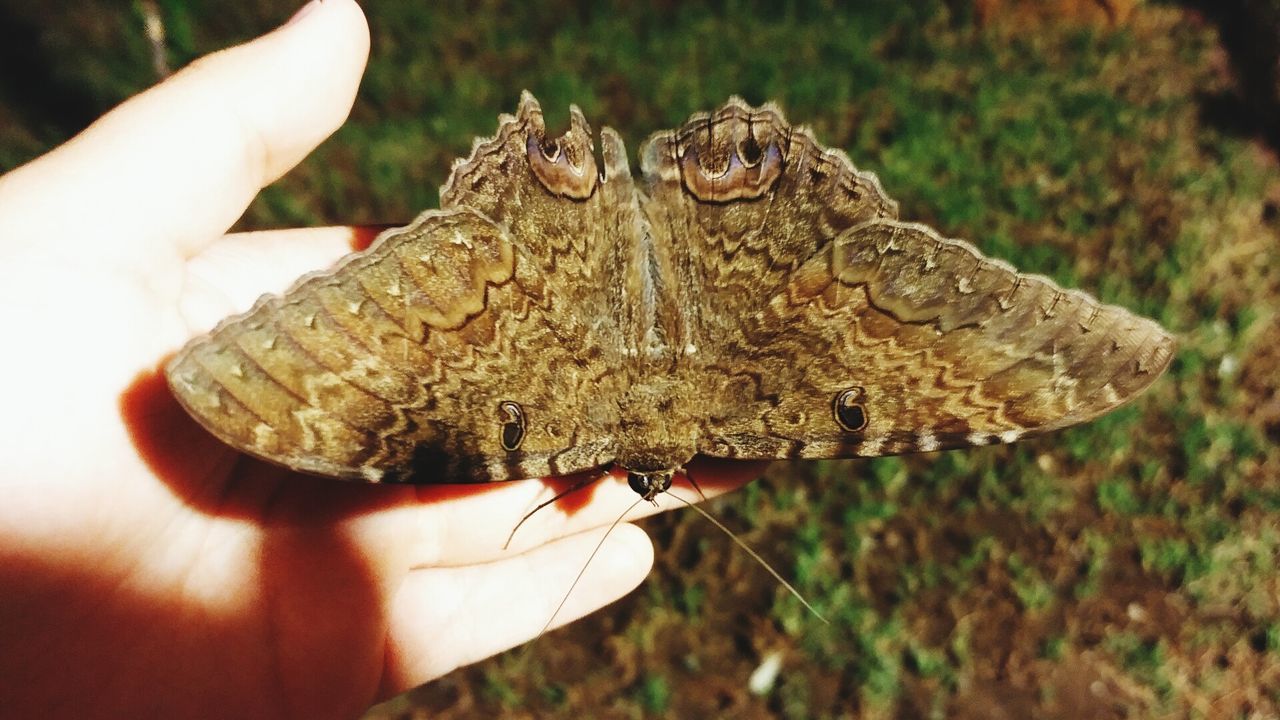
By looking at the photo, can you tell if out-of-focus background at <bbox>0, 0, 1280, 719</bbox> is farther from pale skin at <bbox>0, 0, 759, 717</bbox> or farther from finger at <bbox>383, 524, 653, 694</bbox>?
pale skin at <bbox>0, 0, 759, 717</bbox>

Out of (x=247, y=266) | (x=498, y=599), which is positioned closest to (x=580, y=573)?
(x=498, y=599)

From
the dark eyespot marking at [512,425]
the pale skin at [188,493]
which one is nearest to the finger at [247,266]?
the pale skin at [188,493]

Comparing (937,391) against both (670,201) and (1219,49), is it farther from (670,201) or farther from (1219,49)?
(1219,49)

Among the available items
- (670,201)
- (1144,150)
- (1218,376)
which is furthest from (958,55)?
(670,201)

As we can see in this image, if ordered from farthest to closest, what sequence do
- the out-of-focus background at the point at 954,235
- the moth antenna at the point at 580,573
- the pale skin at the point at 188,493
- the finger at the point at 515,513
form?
the out-of-focus background at the point at 954,235, the moth antenna at the point at 580,573, the finger at the point at 515,513, the pale skin at the point at 188,493

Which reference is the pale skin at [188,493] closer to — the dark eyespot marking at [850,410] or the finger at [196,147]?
the finger at [196,147]

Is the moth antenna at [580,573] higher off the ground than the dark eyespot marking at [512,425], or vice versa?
the dark eyespot marking at [512,425]

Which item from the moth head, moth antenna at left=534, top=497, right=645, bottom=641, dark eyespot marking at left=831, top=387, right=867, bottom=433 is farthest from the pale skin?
dark eyespot marking at left=831, top=387, right=867, bottom=433
